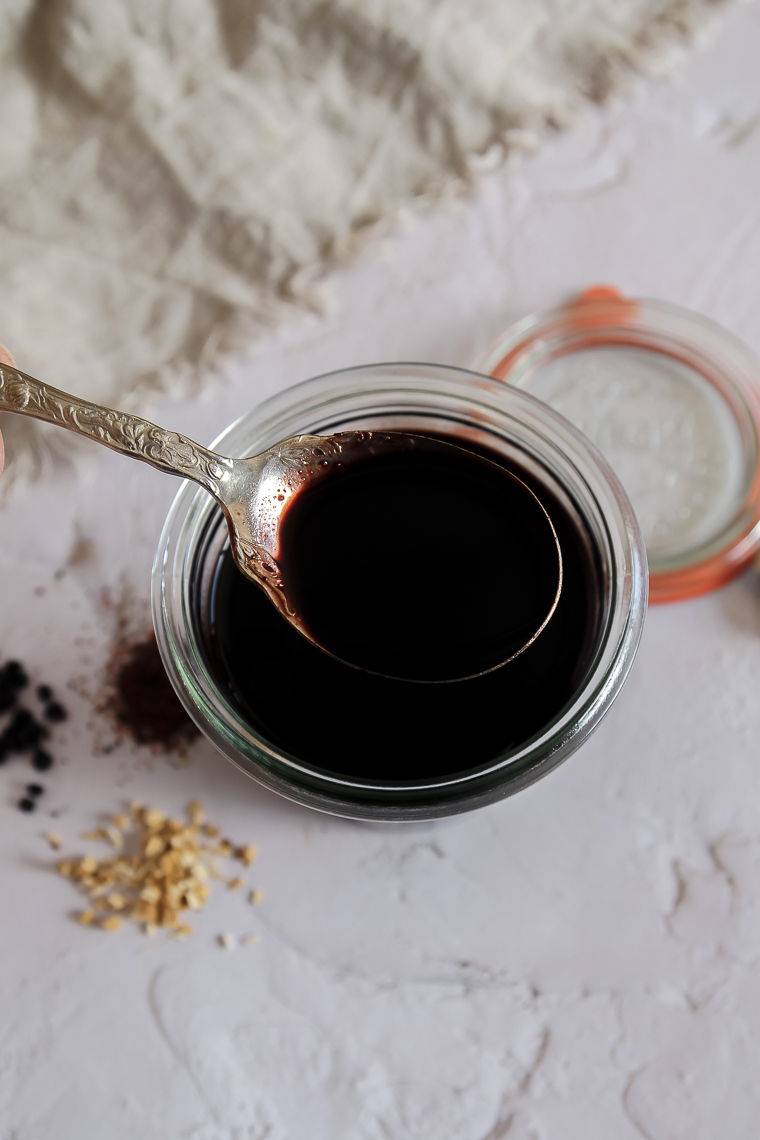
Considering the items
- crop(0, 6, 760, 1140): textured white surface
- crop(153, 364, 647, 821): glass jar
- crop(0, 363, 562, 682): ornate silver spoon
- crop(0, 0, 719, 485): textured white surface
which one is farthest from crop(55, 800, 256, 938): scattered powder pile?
crop(0, 0, 719, 485): textured white surface

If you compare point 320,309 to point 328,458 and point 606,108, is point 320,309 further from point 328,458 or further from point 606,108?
point 606,108

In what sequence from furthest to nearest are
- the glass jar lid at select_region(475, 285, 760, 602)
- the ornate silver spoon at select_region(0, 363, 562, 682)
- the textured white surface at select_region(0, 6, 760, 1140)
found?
the glass jar lid at select_region(475, 285, 760, 602), the textured white surface at select_region(0, 6, 760, 1140), the ornate silver spoon at select_region(0, 363, 562, 682)

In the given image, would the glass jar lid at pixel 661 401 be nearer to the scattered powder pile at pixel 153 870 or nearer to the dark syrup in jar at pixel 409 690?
the dark syrup in jar at pixel 409 690

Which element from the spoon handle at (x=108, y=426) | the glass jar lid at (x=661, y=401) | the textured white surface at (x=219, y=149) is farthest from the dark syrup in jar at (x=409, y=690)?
the textured white surface at (x=219, y=149)

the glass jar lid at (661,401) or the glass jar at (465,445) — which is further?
the glass jar lid at (661,401)

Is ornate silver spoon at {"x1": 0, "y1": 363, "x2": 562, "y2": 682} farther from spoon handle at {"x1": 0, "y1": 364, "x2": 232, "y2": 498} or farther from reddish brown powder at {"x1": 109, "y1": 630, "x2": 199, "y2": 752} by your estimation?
reddish brown powder at {"x1": 109, "y1": 630, "x2": 199, "y2": 752}

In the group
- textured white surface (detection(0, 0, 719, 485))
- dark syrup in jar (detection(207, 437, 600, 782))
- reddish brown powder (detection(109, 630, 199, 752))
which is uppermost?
textured white surface (detection(0, 0, 719, 485))

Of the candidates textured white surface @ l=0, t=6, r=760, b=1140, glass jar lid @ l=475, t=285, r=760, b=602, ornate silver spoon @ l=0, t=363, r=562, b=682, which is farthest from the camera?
glass jar lid @ l=475, t=285, r=760, b=602
